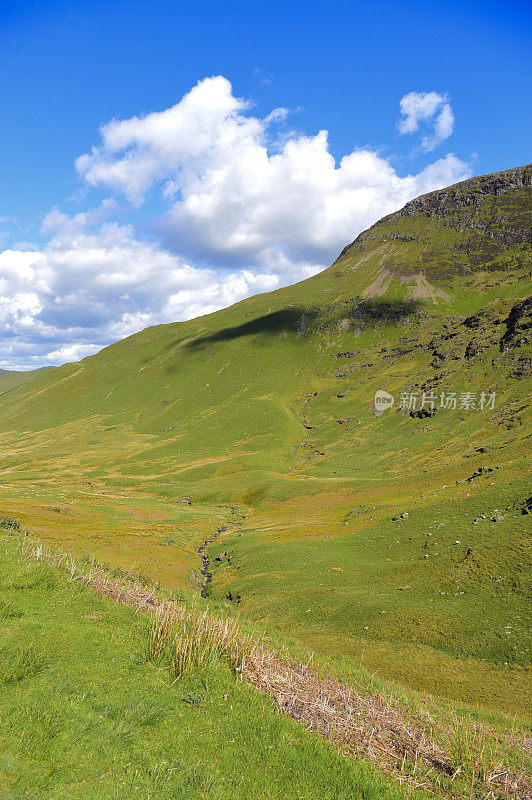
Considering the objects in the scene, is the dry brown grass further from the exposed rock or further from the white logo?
the white logo

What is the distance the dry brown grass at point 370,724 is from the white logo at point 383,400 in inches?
Result: 5616

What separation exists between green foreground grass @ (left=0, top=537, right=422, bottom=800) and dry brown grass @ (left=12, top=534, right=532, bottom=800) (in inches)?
28.1

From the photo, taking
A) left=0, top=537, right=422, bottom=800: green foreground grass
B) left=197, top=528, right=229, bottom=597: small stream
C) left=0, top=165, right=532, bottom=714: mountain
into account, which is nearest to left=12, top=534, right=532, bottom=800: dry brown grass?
left=0, top=537, right=422, bottom=800: green foreground grass

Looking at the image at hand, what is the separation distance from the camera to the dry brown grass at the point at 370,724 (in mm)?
11742

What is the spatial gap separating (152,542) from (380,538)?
38505 mm

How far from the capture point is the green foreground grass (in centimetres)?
881

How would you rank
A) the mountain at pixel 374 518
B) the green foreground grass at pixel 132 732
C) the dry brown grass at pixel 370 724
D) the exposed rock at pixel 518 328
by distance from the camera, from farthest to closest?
1. the exposed rock at pixel 518 328
2. the mountain at pixel 374 518
3. the dry brown grass at pixel 370 724
4. the green foreground grass at pixel 132 732

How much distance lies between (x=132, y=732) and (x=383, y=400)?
522ft

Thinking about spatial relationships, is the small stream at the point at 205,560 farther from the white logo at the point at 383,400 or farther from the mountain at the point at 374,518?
the white logo at the point at 383,400

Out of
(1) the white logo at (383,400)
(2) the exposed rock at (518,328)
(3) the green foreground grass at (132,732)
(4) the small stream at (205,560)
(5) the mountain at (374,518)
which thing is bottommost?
(4) the small stream at (205,560)

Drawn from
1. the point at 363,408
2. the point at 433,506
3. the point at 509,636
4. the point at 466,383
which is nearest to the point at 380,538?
the point at 433,506

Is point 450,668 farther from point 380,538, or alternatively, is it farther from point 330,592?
point 380,538

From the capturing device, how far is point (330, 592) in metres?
41.3

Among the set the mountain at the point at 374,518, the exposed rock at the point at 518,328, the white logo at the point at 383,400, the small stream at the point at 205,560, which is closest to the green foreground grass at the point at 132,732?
the mountain at the point at 374,518
